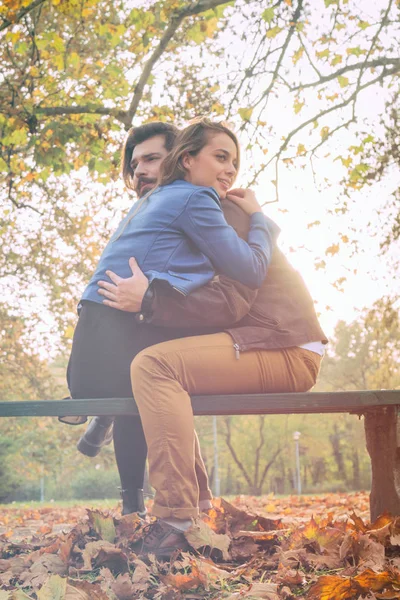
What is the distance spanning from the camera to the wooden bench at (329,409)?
3.04 metres

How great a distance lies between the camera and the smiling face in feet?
12.7

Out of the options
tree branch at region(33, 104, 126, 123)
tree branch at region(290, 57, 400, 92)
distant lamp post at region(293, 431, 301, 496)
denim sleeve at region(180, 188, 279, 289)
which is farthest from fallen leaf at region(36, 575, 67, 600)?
distant lamp post at region(293, 431, 301, 496)

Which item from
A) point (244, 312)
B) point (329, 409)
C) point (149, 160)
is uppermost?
point (149, 160)

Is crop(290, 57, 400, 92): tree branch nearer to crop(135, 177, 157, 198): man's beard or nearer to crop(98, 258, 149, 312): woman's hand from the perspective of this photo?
crop(135, 177, 157, 198): man's beard

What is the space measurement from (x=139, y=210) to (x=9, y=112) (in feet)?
14.8

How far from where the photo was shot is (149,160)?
3.90 meters

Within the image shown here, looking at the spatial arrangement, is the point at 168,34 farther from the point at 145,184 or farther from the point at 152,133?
the point at 145,184

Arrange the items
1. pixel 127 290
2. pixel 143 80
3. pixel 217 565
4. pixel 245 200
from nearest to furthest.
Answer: pixel 217 565, pixel 127 290, pixel 245 200, pixel 143 80

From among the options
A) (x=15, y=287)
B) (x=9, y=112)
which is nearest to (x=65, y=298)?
(x=15, y=287)

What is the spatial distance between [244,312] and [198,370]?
1.19ft

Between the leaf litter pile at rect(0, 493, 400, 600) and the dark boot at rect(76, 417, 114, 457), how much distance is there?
1.42 ft

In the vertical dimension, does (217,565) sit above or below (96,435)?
below

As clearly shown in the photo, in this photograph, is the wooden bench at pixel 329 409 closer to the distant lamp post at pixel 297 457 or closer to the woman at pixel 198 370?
the woman at pixel 198 370

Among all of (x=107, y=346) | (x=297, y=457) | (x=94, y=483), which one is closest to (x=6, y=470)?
(x=94, y=483)
